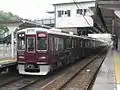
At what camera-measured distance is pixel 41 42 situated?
55.6 ft

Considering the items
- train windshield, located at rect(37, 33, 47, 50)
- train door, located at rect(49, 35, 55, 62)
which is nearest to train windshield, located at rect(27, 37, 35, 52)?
train windshield, located at rect(37, 33, 47, 50)

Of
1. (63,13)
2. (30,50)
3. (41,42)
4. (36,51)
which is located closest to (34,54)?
(36,51)

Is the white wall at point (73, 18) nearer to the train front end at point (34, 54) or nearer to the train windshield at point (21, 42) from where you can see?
the train windshield at point (21, 42)

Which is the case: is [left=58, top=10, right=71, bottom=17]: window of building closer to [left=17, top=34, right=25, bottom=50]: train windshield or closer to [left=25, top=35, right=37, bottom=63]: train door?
[left=17, top=34, right=25, bottom=50]: train windshield

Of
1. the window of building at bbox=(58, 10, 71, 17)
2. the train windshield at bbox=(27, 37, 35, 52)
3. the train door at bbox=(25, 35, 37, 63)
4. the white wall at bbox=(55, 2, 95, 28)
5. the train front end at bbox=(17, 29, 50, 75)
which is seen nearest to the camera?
the train front end at bbox=(17, 29, 50, 75)

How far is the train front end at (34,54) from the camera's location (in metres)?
16.8

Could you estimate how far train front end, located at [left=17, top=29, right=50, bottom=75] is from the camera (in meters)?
16.8

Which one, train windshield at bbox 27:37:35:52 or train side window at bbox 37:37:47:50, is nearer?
train side window at bbox 37:37:47:50

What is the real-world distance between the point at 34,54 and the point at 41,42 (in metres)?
0.74

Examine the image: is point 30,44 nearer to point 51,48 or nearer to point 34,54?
point 34,54

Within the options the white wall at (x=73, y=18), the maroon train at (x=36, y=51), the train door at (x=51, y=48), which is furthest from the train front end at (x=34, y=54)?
the white wall at (x=73, y=18)

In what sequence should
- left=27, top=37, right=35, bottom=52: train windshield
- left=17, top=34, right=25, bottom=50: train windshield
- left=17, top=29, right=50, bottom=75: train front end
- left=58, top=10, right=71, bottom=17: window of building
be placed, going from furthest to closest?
left=58, top=10, right=71, bottom=17: window of building, left=17, top=34, right=25, bottom=50: train windshield, left=27, top=37, right=35, bottom=52: train windshield, left=17, top=29, right=50, bottom=75: train front end

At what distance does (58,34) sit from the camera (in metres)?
18.9

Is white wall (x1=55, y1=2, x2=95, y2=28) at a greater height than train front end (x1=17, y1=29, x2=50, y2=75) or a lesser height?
greater
